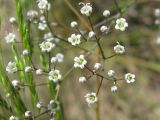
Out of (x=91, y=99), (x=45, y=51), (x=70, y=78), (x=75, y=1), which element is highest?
(x=75, y=1)

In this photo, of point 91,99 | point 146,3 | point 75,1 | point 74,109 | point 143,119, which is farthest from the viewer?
point 146,3

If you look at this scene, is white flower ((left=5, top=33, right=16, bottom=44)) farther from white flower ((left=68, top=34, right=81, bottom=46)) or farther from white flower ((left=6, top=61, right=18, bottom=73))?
white flower ((left=68, top=34, right=81, bottom=46))

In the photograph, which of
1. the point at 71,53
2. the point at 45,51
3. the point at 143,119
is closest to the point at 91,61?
the point at 71,53

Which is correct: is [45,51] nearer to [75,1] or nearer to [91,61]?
[75,1]

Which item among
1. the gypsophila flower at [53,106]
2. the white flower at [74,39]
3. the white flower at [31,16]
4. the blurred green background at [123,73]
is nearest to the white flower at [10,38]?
the white flower at [31,16]

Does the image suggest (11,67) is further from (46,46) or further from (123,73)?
(123,73)

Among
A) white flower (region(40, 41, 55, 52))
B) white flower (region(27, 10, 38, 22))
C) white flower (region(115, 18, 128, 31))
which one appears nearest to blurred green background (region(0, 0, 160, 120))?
white flower (region(27, 10, 38, 22))

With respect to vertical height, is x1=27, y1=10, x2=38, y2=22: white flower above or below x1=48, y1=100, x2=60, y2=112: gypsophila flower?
above

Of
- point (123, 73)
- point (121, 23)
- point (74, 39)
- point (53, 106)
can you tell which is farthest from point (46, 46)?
point (123, 73)
